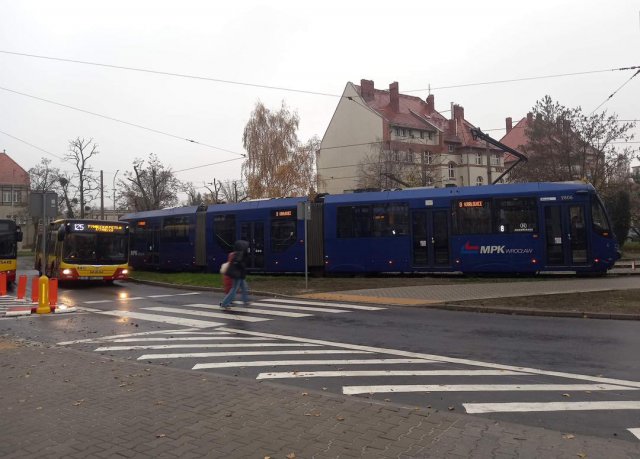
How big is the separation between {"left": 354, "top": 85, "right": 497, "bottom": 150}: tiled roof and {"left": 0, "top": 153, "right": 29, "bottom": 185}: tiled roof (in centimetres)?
6227

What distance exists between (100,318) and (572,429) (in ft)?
37.4

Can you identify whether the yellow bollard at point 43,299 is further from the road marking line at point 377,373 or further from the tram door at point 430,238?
the tram door at point 430,238

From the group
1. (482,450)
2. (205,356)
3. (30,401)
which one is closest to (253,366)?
(205,356)

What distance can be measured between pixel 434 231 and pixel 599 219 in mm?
5687

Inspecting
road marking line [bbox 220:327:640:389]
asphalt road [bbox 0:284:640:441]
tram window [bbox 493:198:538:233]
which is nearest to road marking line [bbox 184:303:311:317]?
asphalt road [bbox 0:284:640:441]

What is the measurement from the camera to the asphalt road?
581 cm

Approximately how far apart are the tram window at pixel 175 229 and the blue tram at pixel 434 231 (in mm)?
2203

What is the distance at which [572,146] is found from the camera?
35.9 m

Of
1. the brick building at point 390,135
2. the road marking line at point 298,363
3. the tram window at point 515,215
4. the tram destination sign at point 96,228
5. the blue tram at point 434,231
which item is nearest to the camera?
the road marking line at point 298,363

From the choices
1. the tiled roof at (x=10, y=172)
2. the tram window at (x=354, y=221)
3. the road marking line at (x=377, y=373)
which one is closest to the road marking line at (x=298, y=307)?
the road marking line at (x=377, y=373)

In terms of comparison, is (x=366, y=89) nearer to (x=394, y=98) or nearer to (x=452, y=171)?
(x=394, y=98)

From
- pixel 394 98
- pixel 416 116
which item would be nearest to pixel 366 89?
pixel 394 98

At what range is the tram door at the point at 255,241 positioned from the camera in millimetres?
23953

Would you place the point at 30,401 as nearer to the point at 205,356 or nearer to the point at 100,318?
the point at 205,356
